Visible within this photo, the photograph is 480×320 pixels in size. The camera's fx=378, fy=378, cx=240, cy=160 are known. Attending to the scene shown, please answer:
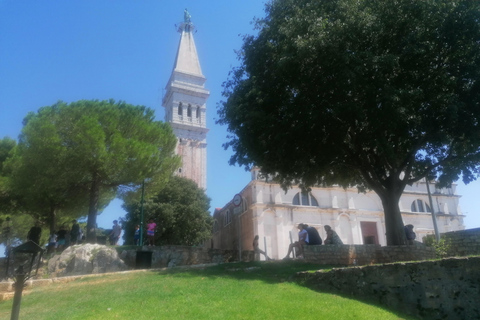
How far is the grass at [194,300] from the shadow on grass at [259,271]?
0.12 feet

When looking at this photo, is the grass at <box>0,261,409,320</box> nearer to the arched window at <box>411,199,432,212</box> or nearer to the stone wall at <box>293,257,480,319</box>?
the stone wall at <box>293,257,480,319</box>

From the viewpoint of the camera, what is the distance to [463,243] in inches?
602

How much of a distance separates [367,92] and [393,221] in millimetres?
5260

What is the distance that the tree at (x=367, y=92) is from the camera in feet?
42.3

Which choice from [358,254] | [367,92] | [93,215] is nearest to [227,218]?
[93,215]

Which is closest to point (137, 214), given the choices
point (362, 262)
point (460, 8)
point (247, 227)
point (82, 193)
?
point (247, 227)

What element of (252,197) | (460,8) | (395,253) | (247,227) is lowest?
(395,253)

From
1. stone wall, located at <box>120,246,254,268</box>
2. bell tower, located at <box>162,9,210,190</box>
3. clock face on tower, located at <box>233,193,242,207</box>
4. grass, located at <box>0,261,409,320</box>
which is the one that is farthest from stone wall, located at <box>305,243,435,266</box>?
bell tower, located at <box>162,9,210,190</box>

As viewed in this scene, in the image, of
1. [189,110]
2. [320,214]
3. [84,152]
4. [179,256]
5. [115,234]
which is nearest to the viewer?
[84,152]

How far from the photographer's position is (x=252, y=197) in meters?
34.2

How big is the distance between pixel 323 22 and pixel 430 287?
30.0 ft

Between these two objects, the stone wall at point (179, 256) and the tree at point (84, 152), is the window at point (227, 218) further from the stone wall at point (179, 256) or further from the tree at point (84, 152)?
the tree at point (84, 152)

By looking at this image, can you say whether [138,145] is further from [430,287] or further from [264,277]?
[430,287]

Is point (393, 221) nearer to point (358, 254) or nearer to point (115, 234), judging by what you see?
point (358, 254)
